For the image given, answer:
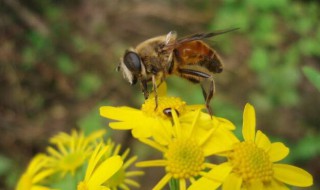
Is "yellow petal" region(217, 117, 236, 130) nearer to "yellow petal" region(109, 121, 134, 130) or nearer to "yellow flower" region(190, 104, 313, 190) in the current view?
"yellow flower" region(190, 104, 313, 190)

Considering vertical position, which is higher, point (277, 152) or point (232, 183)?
point (277, 152)

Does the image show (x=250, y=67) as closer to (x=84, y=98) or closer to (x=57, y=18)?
(x=84, y=98)

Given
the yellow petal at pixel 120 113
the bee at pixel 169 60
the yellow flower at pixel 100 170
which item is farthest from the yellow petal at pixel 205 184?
the bee at pixel 169 60

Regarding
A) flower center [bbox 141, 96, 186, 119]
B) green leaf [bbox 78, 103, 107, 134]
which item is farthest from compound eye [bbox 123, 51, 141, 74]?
green leaf [bbox 78, 103, 107, 134]

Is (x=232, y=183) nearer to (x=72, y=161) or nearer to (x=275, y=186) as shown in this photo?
(x=275, y=186)

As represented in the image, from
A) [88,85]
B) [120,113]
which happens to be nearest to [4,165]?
[88,85]

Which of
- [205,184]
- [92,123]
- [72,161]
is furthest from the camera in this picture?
[92,123]

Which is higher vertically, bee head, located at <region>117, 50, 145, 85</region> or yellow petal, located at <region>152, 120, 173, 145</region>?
bee head, located at <region>117, 50, 145, 85</region>

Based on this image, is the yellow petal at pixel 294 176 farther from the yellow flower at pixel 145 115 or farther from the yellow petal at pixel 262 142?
the yellow flower at pixel 145 115
